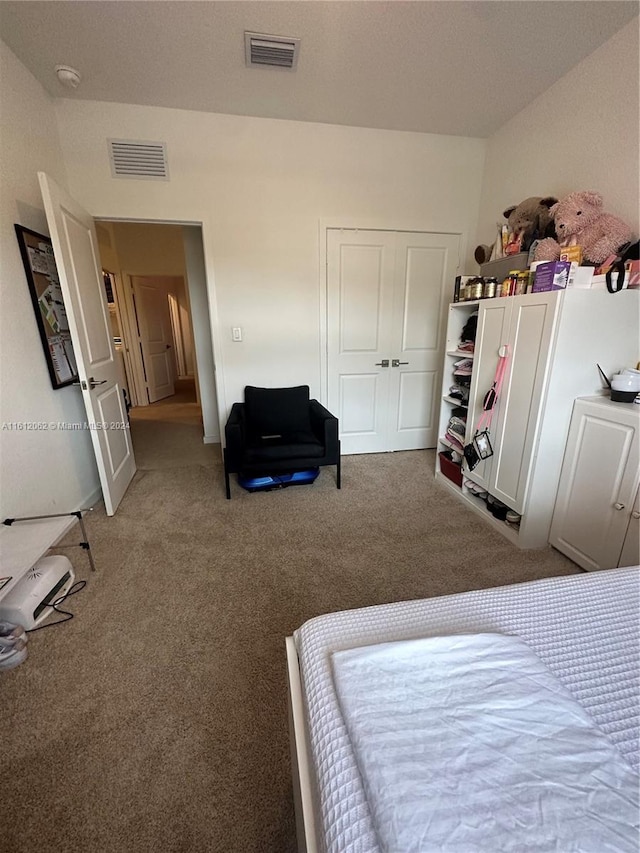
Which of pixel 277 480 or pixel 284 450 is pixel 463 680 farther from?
pixel 277 480

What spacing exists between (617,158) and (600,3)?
681mm

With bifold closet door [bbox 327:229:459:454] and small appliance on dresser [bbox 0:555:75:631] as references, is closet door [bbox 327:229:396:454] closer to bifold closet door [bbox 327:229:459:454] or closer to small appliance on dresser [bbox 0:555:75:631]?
bifold closet door [bbox 327:229:459:454]

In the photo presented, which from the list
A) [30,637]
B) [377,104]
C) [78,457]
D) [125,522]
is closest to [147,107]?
[377,104]

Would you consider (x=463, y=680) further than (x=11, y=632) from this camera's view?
No

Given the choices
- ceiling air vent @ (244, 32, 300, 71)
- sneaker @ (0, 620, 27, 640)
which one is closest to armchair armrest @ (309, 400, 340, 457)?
sneaker @ (0, 620, 27, 640)

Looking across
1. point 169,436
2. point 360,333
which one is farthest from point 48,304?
point 360,333

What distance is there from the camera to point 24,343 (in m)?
2.03

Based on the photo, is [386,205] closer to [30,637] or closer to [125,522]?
[125,522]

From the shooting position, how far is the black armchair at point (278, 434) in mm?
2543

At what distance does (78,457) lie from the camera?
98.7 inches

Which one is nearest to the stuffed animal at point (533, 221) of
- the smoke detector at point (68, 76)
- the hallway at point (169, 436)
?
the smoke detector at point (68, 76)

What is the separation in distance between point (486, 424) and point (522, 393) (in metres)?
0.36

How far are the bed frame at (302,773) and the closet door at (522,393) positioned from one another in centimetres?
163

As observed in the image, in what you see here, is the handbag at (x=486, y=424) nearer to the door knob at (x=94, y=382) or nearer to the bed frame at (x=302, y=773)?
the bed frame at (x=302, y=773)
